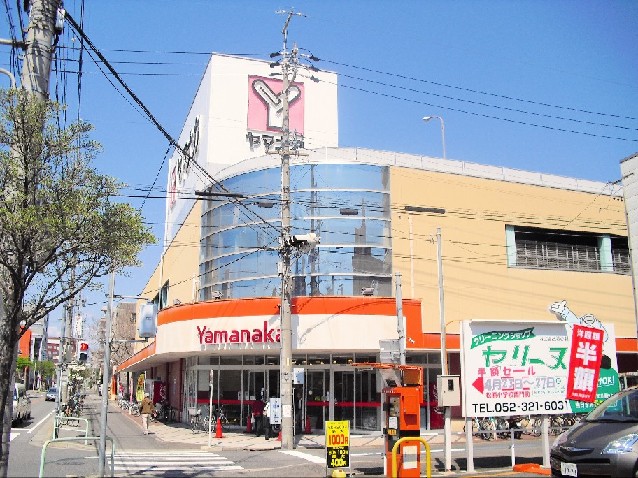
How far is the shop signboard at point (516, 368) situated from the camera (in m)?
15.0

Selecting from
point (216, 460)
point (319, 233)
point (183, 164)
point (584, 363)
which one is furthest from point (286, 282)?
point (183, 164)

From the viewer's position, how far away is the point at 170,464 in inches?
659

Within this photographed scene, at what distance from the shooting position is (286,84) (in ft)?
75.9

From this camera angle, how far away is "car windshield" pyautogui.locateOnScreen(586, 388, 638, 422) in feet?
38.1

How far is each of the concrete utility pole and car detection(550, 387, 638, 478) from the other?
10.9 meters

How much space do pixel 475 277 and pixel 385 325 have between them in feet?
21.1

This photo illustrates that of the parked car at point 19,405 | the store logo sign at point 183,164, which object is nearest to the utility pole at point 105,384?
the parked car at point 19,405

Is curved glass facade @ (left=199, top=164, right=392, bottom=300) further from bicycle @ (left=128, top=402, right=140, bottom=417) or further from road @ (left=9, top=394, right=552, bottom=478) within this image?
bicycle @ (left=128, top=402, right=140, bottom=417)

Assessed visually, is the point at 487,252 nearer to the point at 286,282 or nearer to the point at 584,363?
the point at 286,282

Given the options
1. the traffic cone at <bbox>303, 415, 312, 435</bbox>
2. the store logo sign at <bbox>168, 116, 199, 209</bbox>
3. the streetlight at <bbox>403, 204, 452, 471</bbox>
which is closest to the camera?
the streetlight at <bbox>403, 204, 452, 471</bbox>

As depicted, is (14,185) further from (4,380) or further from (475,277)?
A: (475,277)

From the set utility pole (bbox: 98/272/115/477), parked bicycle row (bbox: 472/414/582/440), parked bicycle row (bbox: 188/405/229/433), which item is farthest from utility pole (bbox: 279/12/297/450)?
utility pole (bbox: 98/272/115/477)

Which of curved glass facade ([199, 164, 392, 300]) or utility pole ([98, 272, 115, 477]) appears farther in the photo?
curved glass facade ([199, 164, 392, 300])

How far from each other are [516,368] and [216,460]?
847cm
